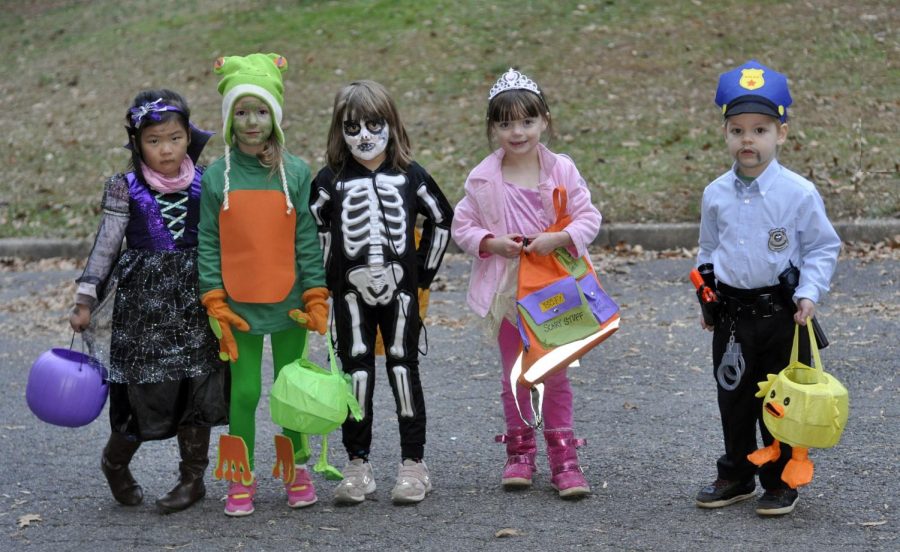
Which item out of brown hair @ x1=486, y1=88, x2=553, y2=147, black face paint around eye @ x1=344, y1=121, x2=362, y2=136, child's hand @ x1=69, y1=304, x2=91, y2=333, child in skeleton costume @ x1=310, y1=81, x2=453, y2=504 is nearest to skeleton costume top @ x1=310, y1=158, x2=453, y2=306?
child in skeleton costume @ x1=310, y1=81, x2=453, y2=504

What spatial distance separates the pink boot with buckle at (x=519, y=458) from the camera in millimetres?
4719

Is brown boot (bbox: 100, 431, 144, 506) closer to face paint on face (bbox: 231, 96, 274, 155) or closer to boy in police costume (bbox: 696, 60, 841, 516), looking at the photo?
face paint on face (bbox: 231, 96, 274, 155)

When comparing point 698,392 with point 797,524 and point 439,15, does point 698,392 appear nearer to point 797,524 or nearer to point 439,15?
point 797,524

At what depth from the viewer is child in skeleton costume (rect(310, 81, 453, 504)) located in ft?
15.0

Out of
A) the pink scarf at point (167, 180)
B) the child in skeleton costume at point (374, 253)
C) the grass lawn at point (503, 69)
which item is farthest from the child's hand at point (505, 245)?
the grass lawn at point (503, 69)

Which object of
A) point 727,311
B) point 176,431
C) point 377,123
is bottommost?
point 176,431

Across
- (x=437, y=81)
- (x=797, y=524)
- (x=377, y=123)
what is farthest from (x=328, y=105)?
(x=797, y=524)

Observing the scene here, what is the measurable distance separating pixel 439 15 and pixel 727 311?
11.7m

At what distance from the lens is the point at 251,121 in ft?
14.8

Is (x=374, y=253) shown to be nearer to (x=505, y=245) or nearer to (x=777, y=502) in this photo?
(x=505, y=245)

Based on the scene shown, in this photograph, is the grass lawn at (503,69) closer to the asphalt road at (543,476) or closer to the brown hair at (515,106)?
the asphalt road at (543,476)

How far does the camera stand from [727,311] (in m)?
4.39

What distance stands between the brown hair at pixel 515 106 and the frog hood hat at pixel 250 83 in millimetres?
862

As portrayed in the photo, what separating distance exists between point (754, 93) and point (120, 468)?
9.67 ft
